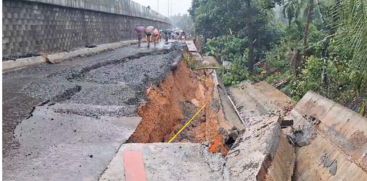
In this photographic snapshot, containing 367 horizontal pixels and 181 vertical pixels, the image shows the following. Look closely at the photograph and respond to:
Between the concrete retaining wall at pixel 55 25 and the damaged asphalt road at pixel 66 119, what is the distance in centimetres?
149

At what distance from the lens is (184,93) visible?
1392cm

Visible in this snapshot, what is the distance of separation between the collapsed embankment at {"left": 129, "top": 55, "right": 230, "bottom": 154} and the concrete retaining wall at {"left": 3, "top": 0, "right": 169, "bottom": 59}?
437cm

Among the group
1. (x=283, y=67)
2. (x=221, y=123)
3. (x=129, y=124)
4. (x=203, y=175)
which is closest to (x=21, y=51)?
(x=221, y=123)

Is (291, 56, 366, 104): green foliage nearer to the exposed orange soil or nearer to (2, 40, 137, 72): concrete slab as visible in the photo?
the exposed orange soil

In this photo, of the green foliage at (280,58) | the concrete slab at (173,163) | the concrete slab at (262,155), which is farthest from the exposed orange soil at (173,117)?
the green foliage at (280,58)

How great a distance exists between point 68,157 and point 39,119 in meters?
1.71

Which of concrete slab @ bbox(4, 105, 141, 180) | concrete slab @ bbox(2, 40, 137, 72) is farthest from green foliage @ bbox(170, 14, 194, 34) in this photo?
concrete slab @ bbox(4, 105, 141, 180)

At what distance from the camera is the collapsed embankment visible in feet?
23.6

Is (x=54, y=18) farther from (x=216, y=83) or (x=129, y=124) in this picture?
(x=129, y=124)

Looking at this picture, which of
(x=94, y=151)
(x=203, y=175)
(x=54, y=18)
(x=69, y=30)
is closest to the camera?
(x=203, y=175)

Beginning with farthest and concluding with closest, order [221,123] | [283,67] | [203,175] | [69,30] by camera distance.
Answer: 1. [283,67]
2. [69,30]
3. [221,123]
4. [203,175]

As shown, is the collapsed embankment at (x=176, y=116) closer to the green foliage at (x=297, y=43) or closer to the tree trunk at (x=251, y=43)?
the green foliage at (x=297, y=43)

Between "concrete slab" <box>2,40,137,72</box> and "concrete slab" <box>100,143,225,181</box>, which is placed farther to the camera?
"concrete slab" <box>2,40,137,72</box>

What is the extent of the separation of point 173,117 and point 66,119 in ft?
13.4
